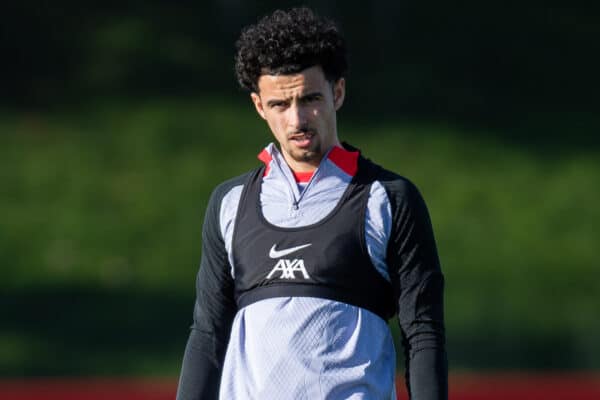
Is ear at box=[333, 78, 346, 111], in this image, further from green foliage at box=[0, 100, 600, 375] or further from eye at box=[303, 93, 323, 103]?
green foliage at box=[0, 100, 600, 375]

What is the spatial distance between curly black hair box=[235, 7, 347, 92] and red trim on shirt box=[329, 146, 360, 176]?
0.60 ft

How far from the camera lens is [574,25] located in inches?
692

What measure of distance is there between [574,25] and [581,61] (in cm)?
91

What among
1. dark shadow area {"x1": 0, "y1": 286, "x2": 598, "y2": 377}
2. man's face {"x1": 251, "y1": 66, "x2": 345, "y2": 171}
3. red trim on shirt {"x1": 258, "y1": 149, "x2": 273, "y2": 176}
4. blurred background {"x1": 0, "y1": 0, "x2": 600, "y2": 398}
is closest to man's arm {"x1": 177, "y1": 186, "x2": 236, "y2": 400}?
red trim on shirt {"x1": 258, "y1": 149, "x2": 273, "y2": 176}

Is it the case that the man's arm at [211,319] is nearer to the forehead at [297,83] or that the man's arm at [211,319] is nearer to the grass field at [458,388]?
the forehead at [297,83]

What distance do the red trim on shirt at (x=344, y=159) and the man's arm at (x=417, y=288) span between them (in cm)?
14

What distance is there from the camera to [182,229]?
535 inches

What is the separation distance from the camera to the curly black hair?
3.09 meters

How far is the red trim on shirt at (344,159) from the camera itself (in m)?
3.12

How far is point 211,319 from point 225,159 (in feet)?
37.7

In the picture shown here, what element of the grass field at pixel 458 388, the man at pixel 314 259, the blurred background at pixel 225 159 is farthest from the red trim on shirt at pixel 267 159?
the blurred background at pixel 225 159

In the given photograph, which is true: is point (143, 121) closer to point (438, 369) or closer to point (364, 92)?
point (364, 92)

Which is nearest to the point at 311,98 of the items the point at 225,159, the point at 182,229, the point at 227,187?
the point at 227,187

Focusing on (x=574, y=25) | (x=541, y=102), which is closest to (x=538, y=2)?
(x=574, y=25)
